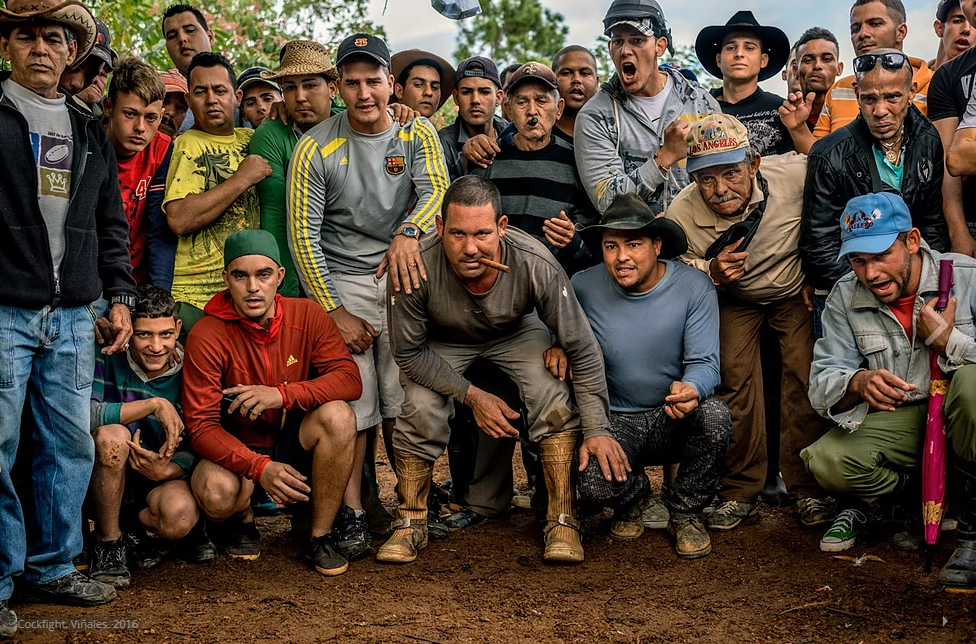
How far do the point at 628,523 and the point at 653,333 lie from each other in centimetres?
104

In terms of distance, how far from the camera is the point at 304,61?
18.6 feet

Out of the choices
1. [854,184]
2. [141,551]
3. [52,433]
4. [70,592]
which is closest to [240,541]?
[141,551]

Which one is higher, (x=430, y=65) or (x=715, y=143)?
(x=430, y=65)

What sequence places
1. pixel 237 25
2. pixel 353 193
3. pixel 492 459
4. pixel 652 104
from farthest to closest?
pixel 237 25, pixel 652 104, pixel 492 459, pixel 353 193

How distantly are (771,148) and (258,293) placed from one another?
10.5 feet

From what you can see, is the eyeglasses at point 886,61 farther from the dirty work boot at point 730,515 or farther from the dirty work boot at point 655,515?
the dirty work boot at point 655,515

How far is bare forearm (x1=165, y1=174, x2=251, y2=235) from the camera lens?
5.34m

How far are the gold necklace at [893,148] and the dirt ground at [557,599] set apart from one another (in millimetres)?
1936

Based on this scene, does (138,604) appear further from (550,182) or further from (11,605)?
(550,182)

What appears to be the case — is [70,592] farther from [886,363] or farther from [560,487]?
[886,363]

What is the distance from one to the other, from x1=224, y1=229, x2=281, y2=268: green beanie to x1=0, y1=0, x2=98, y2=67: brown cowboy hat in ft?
3.76

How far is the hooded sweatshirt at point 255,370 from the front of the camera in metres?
4.85

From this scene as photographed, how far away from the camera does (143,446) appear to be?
195 inches

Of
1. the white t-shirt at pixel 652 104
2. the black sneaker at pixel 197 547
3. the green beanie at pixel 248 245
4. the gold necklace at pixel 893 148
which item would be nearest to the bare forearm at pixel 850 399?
the gold necklace at pixel 893 148
